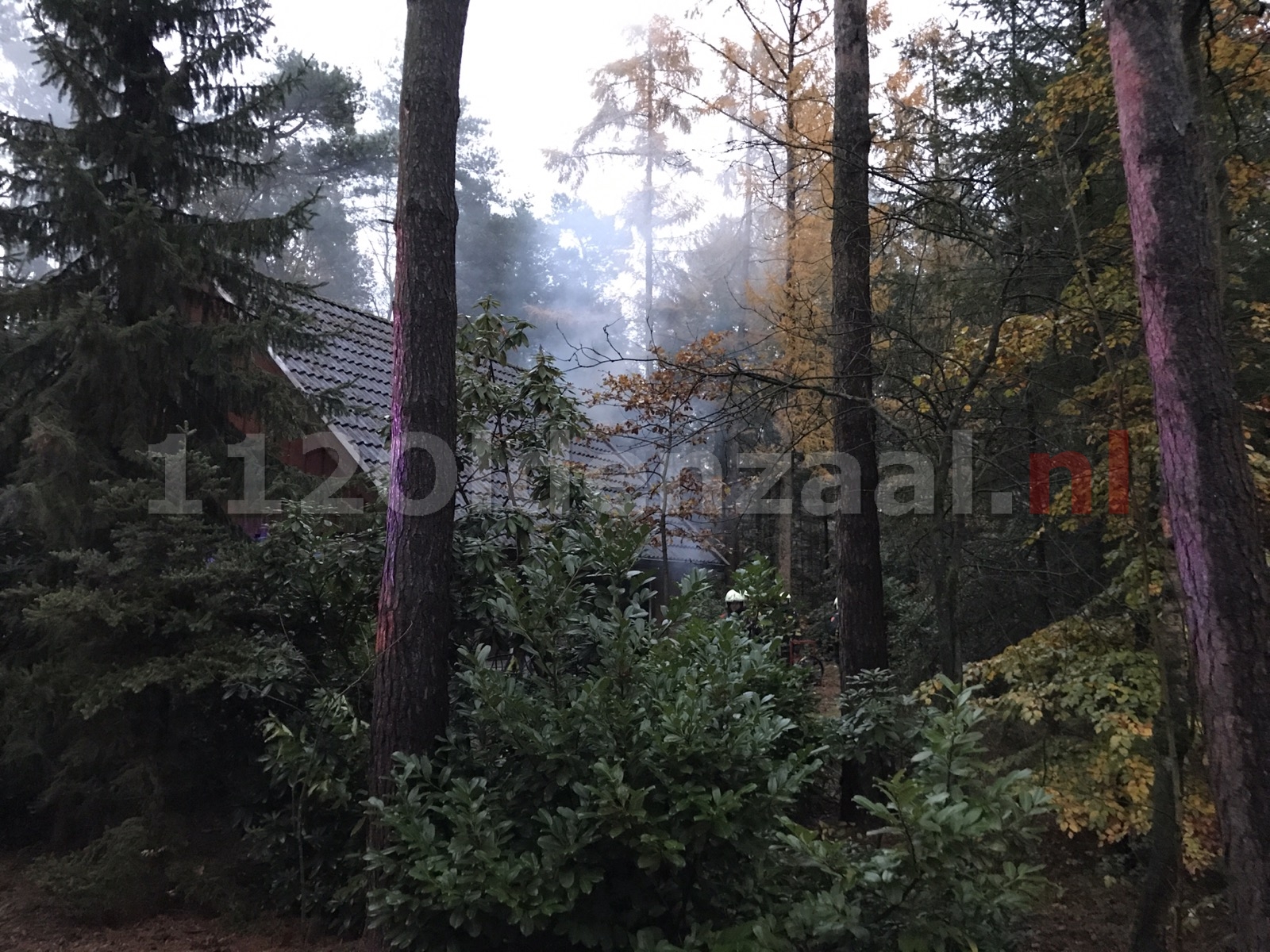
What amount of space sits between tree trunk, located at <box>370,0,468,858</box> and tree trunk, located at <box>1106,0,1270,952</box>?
3.34 meters

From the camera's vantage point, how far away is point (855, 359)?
23.3 feet

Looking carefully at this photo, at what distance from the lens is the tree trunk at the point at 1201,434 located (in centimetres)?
344

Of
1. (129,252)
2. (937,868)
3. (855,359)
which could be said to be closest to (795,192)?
(855,359)

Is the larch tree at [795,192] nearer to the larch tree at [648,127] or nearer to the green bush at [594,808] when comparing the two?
the larch tree at [648,127]

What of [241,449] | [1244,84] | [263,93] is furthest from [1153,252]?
[263,93]

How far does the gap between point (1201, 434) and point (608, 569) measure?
2.70 m

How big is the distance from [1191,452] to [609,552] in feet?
8.59

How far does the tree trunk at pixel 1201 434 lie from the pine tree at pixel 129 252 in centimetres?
531

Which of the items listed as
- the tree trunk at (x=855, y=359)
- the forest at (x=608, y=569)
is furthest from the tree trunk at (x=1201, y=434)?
the tree trunk at (x=855, y=359)

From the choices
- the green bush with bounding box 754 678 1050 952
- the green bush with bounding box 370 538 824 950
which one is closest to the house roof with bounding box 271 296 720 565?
the green bush with bounding box 370 538 824 950

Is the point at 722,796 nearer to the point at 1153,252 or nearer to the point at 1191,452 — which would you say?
the point at 1191,452

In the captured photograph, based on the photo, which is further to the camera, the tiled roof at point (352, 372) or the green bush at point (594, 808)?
the tiled roof at point (352, 372)

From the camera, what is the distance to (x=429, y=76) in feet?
15.9

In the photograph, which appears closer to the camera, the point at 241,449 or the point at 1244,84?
the point at 1244,84
